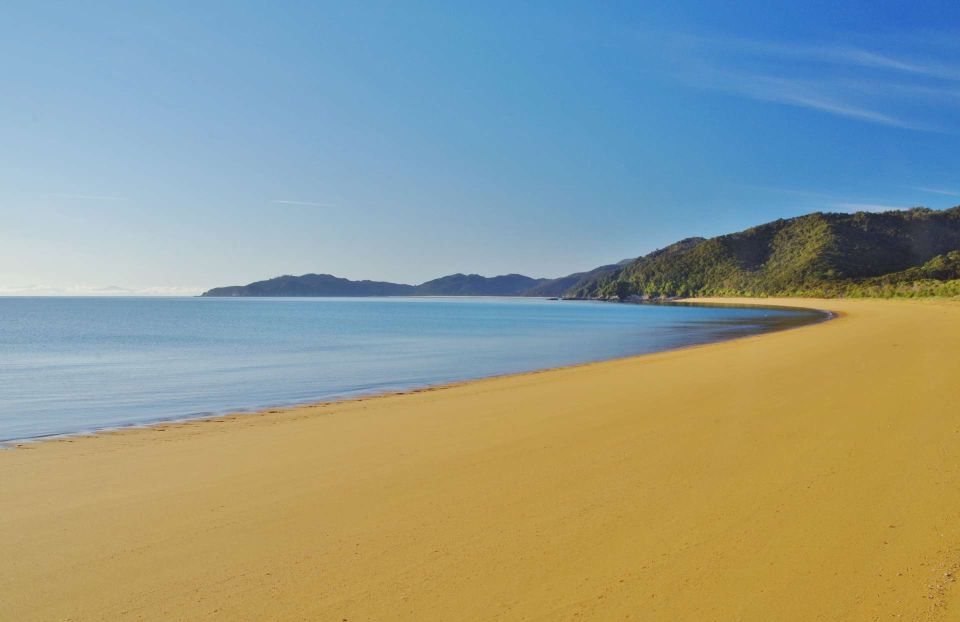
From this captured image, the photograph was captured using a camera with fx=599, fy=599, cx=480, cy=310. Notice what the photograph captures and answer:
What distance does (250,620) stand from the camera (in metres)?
3.22

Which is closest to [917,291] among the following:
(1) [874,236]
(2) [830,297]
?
(2) [830,297]

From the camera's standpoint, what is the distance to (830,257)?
116000 millimetres

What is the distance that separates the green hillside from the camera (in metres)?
94.1

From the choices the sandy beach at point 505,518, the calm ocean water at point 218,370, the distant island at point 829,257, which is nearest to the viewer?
the sandy beach at point 505,518

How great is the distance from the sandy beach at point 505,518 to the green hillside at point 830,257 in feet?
269

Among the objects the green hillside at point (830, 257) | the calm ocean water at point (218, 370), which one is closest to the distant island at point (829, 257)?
the green hillside at point (830, 257)

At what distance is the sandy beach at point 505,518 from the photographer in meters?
3.39

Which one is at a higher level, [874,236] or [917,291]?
[874,236]

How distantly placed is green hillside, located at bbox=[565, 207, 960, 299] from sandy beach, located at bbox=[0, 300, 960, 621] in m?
82.0

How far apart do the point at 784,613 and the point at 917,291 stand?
3296 inches

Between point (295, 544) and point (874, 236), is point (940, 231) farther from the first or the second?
point (295, 544)

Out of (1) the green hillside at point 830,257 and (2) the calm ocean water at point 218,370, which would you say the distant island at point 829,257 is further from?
(2) the calm ocean water at point 218,370

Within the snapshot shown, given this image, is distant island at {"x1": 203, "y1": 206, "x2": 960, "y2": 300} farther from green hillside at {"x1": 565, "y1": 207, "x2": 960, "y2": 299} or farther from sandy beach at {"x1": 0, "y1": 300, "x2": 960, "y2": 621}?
sandy beach at {"x1": 0, "y1": 300, "x2": 960, "y2": 621}

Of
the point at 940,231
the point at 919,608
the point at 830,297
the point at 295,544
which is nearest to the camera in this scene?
the point at 919,608
